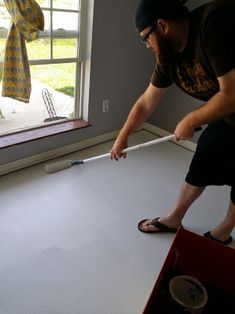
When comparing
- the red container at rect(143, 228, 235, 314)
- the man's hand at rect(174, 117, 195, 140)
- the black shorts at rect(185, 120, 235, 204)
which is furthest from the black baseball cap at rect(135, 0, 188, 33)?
the red container at rect(143, 228, 235, 314)

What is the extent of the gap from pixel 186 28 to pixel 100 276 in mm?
1113

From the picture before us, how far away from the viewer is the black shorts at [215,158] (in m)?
1.35

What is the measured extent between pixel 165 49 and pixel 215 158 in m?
0.56

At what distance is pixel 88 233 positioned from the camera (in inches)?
64.6

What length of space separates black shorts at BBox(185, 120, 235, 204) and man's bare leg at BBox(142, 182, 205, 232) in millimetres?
62

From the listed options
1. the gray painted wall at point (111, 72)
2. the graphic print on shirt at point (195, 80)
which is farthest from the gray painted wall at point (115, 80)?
the graphic print on shirt at point (195, 80)

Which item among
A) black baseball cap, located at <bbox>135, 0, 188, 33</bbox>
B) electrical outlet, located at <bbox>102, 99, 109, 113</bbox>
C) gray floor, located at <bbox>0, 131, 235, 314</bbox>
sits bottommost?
gray floor, located at <bbox>0, 131, 235, 314</bbox>

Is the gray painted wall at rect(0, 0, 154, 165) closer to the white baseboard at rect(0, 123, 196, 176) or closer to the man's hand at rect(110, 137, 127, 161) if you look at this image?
the white baseboard at rect(0, 123, 196, 176)

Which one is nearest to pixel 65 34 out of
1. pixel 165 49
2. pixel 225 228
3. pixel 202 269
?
pixel 165 49

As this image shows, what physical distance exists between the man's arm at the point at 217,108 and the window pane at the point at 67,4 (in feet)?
4.55

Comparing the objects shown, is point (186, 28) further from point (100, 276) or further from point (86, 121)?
Answer: point (86, 121)

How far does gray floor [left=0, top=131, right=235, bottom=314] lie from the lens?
4.26 feet

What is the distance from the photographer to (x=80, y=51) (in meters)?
2.29

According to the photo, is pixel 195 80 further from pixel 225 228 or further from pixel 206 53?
pixel 225 228
